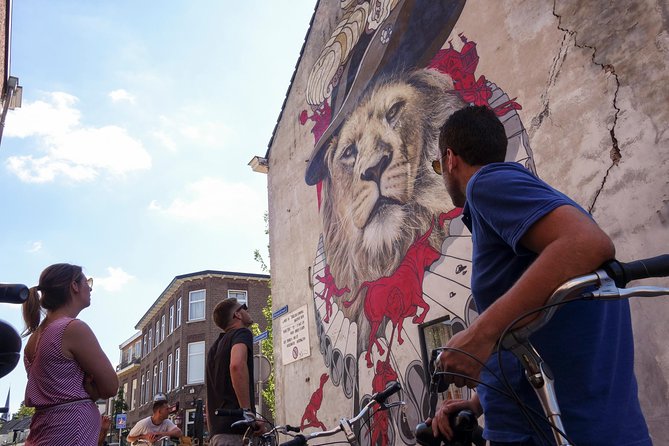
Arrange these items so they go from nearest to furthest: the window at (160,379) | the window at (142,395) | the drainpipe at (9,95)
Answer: the drainpipe at (9,95) → the window at (160,379) → the window at (142,395)

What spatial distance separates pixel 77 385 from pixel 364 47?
23.0 feet

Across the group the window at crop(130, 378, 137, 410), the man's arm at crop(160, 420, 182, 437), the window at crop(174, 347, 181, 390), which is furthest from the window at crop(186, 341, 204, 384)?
the man's arm at crop(160, 420, 182, 437)

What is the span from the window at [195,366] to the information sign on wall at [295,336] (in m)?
25.6

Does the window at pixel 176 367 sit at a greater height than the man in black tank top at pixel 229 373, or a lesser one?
greater

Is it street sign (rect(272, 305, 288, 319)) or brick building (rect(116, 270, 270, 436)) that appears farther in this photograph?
brick building (rect(116, 270, 270, 436))

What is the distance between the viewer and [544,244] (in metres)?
1.41

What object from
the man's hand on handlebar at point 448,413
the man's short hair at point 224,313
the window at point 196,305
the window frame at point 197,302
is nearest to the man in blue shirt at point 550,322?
the man's hand on handlebar at point 448,413

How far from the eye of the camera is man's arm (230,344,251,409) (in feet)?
13.4

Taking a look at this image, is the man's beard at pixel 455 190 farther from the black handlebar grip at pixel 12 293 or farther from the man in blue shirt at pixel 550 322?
the black handlebar grip at pixel 12 293

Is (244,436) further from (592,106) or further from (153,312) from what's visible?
(153,312)

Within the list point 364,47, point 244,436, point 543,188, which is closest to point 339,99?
point 364,47

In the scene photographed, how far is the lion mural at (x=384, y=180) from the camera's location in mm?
6715

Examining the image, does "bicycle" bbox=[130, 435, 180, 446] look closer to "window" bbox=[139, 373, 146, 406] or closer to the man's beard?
the man's beard

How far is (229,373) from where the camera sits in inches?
172
